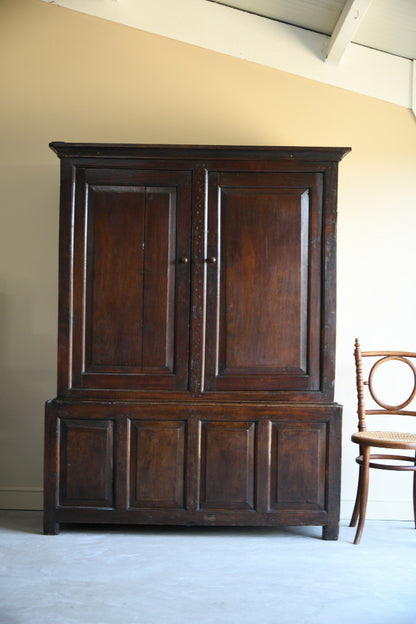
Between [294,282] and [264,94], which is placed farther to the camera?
[264,94]

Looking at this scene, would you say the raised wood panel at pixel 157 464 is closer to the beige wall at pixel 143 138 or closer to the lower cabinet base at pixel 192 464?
the lower cabinet base at pixel 192 464

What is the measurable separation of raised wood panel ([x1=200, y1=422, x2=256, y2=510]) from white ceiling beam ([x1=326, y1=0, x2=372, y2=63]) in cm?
219

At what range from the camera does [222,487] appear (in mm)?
3070

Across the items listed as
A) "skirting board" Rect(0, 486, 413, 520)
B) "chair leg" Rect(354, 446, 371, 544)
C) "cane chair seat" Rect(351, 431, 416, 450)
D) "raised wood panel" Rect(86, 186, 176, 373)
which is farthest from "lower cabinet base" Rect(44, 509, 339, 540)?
"raised wood panel" Rect(86, 186, 176, 373)

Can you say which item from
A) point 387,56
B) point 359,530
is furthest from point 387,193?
point 359,530

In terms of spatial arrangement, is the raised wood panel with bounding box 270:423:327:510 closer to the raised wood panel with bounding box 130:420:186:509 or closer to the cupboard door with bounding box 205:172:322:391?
the cupboard door with bounding box 205:172:322:391

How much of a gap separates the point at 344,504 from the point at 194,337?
1.40m

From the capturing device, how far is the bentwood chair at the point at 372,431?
305 centimetres

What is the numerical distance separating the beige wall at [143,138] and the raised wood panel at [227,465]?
32.8 inches

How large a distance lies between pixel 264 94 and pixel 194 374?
1.78m

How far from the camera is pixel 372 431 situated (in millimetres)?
3424

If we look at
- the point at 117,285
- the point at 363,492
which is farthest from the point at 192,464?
the point at 117,285

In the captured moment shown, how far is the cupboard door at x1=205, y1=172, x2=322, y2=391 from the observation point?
3.11 meters

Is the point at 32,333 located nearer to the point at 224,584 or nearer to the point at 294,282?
the point at 294,282
